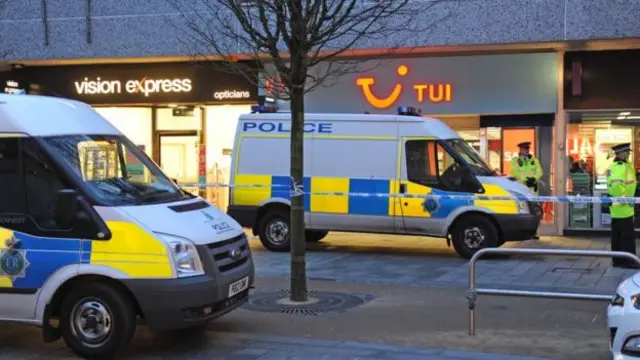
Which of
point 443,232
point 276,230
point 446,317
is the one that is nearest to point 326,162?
point 276,230

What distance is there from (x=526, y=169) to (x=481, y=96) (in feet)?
6.12

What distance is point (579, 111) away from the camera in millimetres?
14852

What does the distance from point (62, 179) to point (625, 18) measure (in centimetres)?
1054

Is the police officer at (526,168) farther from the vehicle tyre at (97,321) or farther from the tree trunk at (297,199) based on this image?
the vehicle tyre at (97,321)

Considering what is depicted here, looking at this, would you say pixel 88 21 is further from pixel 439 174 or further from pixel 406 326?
pixel 406 326

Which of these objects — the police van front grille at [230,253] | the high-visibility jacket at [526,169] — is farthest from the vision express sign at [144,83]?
the police van front grille at [230,253]

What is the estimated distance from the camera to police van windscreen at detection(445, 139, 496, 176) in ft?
39.5

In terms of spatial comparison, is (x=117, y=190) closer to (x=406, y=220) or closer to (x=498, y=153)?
(x=406, y=220)

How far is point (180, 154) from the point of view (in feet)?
58.0

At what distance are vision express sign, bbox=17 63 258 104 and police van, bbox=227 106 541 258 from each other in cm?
364

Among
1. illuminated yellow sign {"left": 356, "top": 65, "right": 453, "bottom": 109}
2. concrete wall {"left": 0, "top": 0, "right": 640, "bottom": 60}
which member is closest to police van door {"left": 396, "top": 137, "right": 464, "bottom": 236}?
concrete wall {"left": 0, "top": 0, "right": 640, "bottom": 60}

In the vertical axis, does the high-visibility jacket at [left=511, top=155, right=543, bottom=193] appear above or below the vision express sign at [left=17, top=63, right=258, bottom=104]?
below

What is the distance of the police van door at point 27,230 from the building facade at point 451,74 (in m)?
8.70

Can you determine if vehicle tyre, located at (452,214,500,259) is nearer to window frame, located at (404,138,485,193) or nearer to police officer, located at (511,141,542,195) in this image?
window frame, located at (404,138,485,193)
